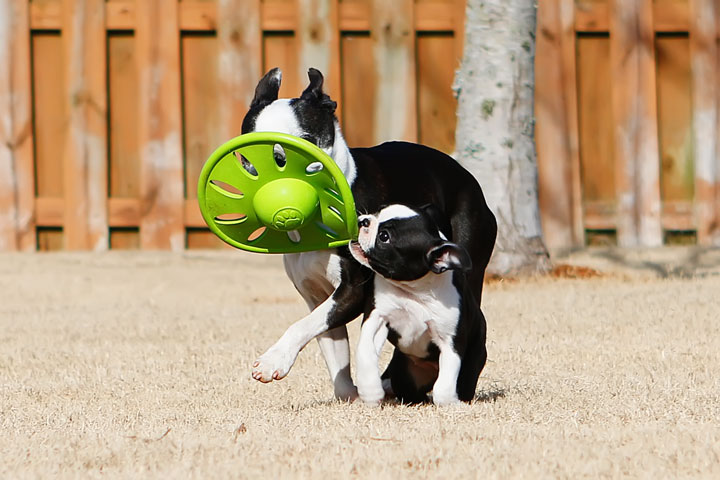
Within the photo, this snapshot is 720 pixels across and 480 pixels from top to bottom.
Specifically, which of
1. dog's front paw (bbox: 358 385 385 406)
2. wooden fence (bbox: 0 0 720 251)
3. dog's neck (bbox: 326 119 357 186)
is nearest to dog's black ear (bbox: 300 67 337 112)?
dog's neck (bbox: 326 119 357 186)

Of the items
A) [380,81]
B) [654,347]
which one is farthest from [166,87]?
[654,347]

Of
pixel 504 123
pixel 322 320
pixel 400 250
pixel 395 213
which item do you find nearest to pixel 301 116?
pixel 395 213

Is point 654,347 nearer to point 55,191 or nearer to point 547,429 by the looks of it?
point 547,429

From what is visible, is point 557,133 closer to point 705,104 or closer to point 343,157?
point 705,104

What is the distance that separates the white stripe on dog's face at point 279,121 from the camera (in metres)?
4.57

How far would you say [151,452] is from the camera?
12.5 ft

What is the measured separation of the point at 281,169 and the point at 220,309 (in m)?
3.69

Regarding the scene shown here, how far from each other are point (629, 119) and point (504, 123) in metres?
1.53

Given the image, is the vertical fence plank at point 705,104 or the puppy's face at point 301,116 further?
the vertical fence plank at point 705,104

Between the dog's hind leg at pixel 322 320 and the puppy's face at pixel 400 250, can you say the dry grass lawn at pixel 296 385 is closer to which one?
the dog's hind leg at pixel 322 320

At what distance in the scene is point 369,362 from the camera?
14.9ft

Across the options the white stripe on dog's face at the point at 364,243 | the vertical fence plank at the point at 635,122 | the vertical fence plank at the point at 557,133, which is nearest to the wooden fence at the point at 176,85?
the vertical fence plank at the point at 557,133

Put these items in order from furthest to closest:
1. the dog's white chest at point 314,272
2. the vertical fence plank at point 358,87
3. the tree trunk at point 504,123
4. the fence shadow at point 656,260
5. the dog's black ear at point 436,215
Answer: the vertical fence plank at point 358,87, the fence shadow at point 656,260, the tree trunk at point 504,123, the dog's black ear at point 436,215, the dog's white chest at point 314,272

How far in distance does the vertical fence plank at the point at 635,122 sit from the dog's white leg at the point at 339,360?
5091 millimetres
